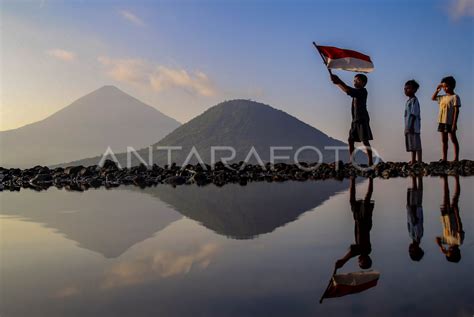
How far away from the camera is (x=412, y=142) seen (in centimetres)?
1497

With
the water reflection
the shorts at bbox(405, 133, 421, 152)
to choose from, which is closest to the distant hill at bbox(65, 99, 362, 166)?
the shorts at bbox(405, 133, 421, 152)

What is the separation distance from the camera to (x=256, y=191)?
10.2 meters

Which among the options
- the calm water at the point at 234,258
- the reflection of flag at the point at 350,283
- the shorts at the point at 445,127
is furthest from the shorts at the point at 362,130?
the reflection of flag at the point at 350,283

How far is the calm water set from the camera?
2719mm

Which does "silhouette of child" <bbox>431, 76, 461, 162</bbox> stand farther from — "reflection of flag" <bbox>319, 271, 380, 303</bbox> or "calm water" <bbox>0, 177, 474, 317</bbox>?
"reflection of flag" <bbox>319, 271, 380, 303</bbox>

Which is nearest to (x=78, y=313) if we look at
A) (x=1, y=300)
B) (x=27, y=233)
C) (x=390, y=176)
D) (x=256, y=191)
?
(x=1, y=300)

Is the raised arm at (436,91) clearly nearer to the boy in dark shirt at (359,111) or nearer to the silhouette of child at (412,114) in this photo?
the silhouette of child at (412,114)

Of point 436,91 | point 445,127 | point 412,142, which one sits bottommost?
point 412,142

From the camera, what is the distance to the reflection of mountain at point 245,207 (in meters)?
5.64

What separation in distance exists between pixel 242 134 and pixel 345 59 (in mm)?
84095

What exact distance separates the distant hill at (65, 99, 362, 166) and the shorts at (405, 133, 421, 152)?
68405 mm

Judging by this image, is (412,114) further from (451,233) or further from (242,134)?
(242,134)

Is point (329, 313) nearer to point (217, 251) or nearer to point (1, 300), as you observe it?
point (217, 251)

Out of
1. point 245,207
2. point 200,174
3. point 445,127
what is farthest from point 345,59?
point 245,207
